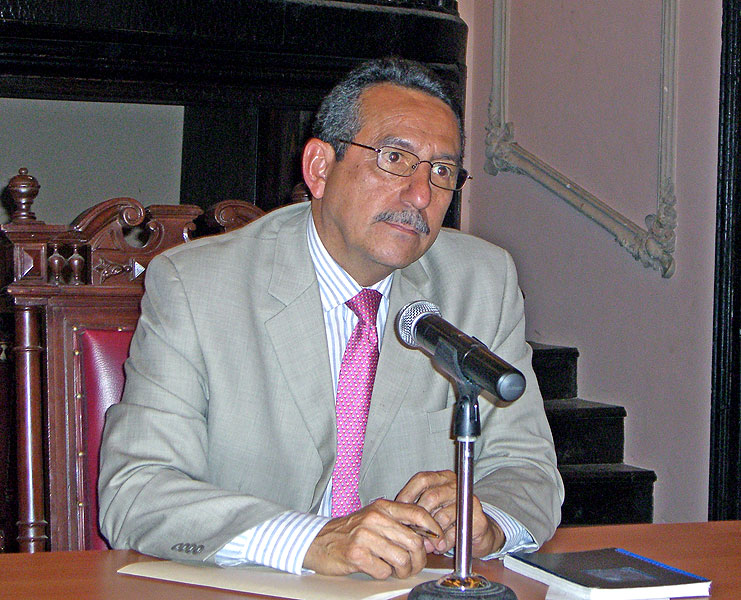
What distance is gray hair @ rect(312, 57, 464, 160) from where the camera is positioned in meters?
1.61

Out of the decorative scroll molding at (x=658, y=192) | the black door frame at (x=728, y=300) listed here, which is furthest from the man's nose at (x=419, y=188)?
the decorative scroll molding at (x=658, y=192)

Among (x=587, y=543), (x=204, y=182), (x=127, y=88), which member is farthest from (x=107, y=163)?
(x=587, y=543)

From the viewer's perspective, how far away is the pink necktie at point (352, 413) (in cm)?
153

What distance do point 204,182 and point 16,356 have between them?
2650mm

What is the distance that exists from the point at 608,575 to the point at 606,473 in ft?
7.70

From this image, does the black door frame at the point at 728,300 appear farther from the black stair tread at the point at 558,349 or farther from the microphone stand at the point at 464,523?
the microphone stand at the point at 464,523

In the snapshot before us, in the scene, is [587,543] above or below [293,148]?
below

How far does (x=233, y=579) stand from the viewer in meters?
1.13

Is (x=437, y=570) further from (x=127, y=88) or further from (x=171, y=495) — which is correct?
(x=127, y=88)

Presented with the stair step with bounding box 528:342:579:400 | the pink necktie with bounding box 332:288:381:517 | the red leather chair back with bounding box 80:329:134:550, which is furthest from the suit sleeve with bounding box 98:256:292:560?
the stair step with bounding box 528:342:579:400

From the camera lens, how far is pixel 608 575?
110cm

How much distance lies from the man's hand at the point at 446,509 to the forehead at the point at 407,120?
56 centimetres

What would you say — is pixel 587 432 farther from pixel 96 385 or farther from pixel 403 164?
pixel 96 385

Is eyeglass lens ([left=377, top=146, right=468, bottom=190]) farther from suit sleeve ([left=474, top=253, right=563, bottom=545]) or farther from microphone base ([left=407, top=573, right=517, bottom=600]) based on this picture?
microphone base ([left=407, top=573, right=517, bottom=600])
